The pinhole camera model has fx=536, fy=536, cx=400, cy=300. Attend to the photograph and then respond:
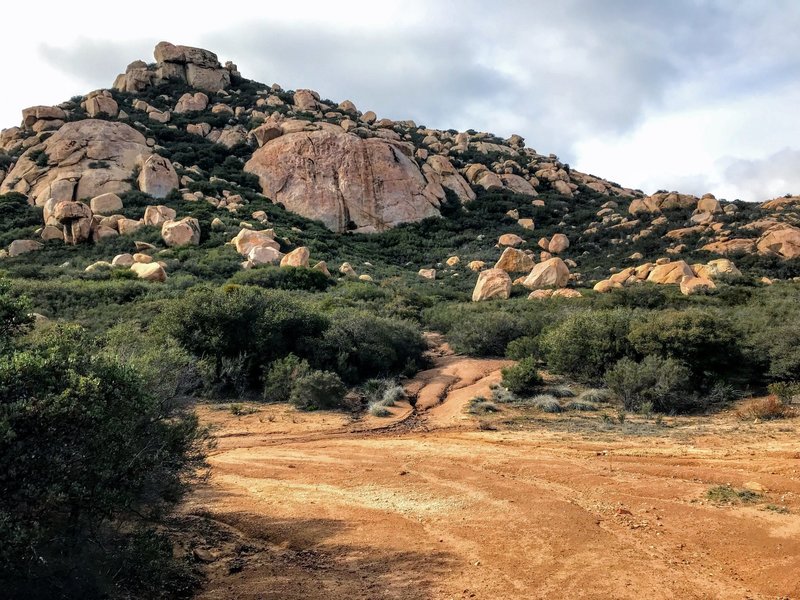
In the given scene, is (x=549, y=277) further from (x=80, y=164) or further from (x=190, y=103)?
(x=190, y=103)

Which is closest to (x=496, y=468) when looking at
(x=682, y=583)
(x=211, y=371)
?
(x=682, y=583)

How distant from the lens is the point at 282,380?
14750 mm

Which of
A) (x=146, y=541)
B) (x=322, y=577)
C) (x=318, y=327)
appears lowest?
(x=322, y=577)

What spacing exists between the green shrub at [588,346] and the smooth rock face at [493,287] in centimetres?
1397

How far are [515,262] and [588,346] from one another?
25155 millimetres

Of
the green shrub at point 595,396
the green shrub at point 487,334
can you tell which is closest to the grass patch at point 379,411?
the green shrub at point 595,396

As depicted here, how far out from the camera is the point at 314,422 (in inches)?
492

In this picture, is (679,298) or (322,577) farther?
(679,298)

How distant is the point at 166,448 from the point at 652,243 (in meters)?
44.3

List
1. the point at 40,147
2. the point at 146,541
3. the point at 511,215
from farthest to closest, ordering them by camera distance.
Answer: the point at 511,215, the point at 40,147, the point at 146,541

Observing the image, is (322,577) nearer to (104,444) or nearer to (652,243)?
(104,444)

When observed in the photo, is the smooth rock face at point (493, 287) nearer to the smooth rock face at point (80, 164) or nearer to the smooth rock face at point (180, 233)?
the smooth rock face at point (180, 233)

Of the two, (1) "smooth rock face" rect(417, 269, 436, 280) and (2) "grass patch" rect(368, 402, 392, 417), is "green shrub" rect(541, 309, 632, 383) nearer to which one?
(2) "grass patch" rect(368, 402, 392, 417)

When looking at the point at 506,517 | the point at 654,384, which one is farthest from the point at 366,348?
the point at 506,517
